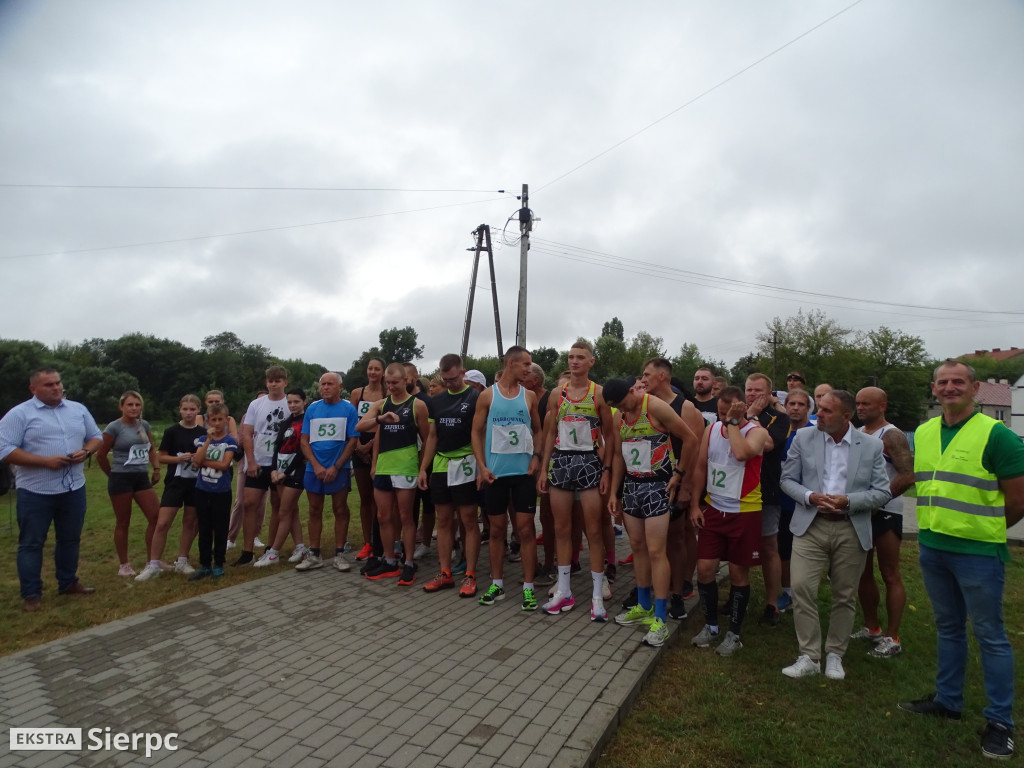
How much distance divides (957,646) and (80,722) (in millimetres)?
5014

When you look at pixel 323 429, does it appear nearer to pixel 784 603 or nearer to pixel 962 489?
pixel 784 603

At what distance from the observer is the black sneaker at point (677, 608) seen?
4926 millimetres

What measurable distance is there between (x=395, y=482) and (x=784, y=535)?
3650mm

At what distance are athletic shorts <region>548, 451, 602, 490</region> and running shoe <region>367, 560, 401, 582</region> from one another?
223cm

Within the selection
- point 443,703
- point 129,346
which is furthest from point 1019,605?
point 129,346

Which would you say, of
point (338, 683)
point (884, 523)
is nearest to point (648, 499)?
point (884, 523)

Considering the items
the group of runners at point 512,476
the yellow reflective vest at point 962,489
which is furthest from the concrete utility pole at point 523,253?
the yellow reflective vest at point 962,489

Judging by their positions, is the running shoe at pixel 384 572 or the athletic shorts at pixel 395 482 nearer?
the athletic shorts at pixel 395 482

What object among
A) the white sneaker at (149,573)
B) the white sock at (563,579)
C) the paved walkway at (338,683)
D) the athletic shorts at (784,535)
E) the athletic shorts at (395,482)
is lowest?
the white sneaker at (149,573)

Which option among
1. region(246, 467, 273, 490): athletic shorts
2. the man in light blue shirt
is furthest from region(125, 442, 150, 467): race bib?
region(246, 467, 273, 490): athletic shorts

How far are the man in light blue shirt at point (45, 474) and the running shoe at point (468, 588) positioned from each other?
3.55 metres

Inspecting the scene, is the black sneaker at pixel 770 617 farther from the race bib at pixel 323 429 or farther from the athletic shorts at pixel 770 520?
the race bib at pixel 323 429

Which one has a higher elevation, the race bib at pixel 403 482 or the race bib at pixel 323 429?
the race bib at pixel 323 429

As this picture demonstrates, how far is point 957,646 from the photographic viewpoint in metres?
3.55
